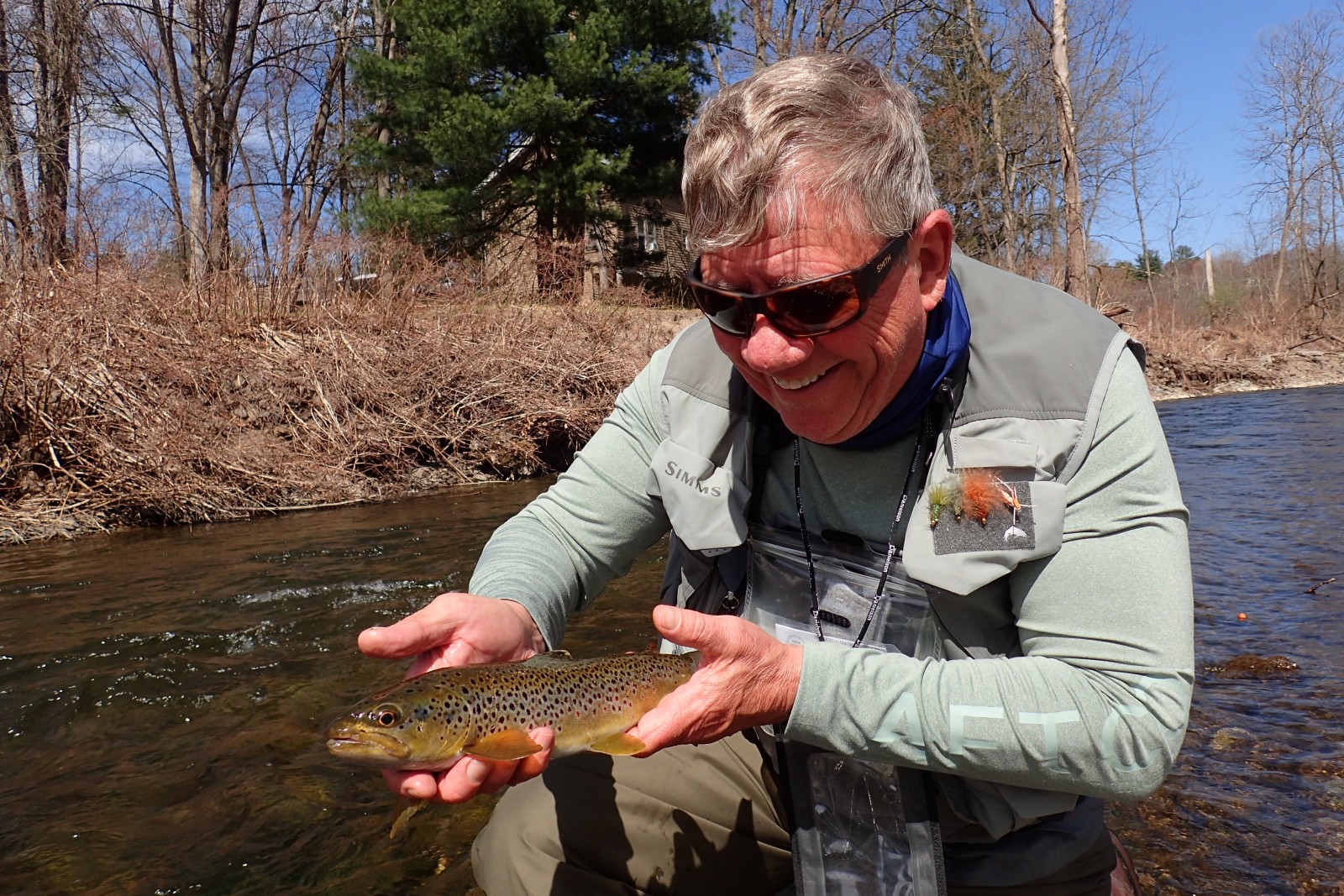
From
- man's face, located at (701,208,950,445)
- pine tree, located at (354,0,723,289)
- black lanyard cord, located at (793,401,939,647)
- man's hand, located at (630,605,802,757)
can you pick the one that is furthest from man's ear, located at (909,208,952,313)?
pine tree, located at (354,0,723,289)

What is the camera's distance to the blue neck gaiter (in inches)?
85.9

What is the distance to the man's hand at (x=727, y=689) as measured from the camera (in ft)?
6.13

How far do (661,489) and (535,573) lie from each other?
40cm

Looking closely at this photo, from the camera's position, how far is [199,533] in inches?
373

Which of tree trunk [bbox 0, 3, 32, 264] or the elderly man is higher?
tree trunk [bbox 0, 3, 32, 264]

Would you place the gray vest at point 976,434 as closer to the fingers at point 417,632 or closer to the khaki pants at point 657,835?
the khaki pants at point 657,835

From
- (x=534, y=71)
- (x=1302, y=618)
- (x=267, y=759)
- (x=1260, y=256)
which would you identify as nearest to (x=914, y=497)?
(x=267, y=759)

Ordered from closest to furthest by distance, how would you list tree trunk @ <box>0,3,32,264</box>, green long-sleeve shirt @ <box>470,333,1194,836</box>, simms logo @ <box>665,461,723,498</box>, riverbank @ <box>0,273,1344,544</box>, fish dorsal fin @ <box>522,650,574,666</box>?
green long-sleeve shirt @ <box>470,333,1194,836</box>
fish dorsal fin @ <box>522,650,574,666</box>
simms logo @ <box>665,461,723,498</box>
riverbank @ <box>0,273,1344,544</box>
tree trunk @ <box>0,3,32,264</box>

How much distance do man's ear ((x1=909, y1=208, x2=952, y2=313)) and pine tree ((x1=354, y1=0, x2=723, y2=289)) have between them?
19.8 meters

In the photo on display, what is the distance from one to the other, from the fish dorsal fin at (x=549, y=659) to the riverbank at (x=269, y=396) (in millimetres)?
8900

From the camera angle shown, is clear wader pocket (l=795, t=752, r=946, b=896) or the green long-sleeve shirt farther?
clear wader pocket (l=795, t=752, r=946, b=896)

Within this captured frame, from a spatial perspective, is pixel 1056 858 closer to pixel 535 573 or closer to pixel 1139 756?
pixel 1139 756

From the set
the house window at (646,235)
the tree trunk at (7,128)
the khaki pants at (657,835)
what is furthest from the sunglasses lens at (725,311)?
the house window at (646,235)

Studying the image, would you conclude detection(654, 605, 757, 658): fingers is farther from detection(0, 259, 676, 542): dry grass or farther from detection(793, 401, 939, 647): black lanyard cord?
detection(0, 259, 676, 542): dry grass
